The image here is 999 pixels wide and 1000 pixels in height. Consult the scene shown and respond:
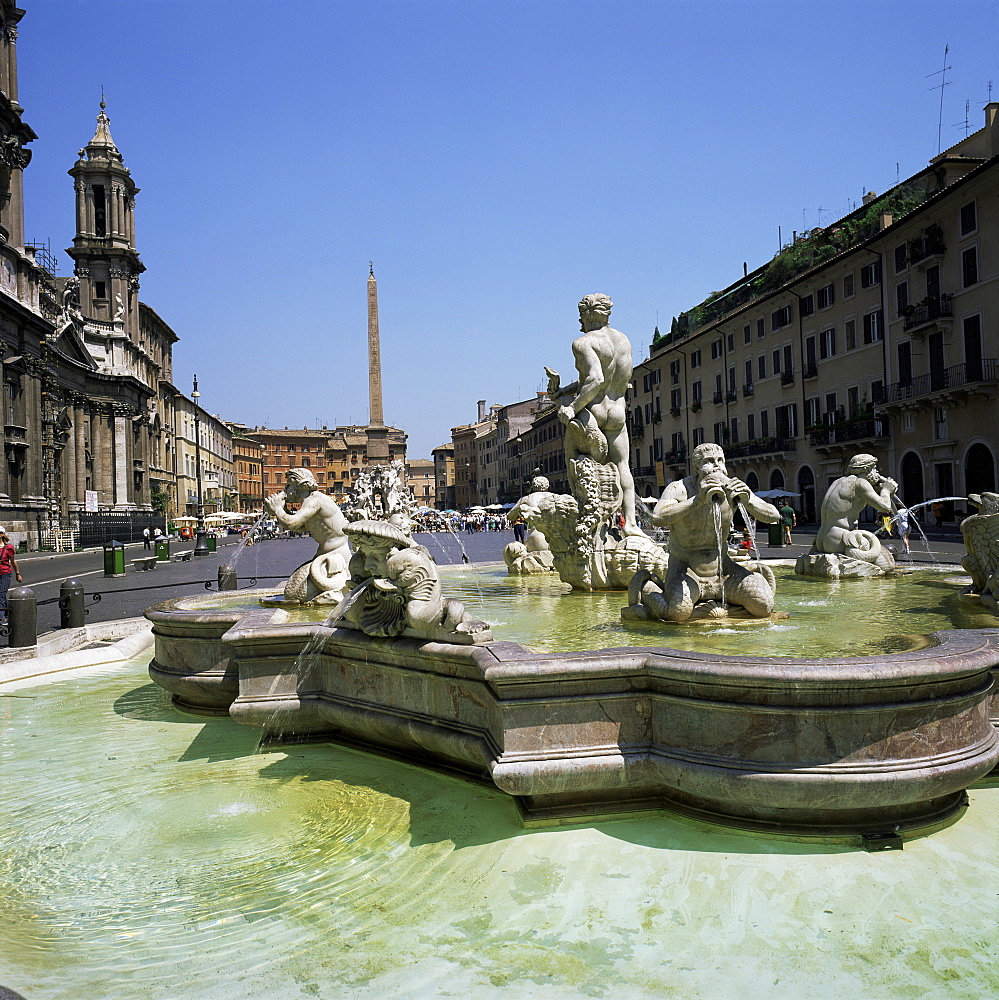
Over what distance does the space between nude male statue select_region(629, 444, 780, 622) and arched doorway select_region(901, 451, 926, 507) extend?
2920 centimetres

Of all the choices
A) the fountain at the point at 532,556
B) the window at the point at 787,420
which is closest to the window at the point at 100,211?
the window at the point at 787,420

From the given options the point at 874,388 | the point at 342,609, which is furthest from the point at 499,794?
the point at 874,388

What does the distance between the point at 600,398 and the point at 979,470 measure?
81.2 feet

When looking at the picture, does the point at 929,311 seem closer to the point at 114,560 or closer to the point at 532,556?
the point at 532,556

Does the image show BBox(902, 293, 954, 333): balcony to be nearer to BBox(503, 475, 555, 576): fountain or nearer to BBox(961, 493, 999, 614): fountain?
BBox(503, 475, 555, 576): fountain

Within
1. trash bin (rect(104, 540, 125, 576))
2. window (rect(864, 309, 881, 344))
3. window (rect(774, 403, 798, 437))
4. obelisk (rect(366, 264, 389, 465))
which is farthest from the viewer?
obelisk (rect(366, 264, 389, 465))

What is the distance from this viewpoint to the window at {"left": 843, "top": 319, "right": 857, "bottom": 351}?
36.0 meters

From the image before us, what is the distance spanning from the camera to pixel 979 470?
28.8 m

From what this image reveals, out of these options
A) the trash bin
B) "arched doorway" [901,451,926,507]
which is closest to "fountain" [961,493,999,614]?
the trash bin

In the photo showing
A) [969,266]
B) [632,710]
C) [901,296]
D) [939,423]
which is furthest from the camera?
[901,296]

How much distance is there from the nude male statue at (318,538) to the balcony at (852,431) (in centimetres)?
3101

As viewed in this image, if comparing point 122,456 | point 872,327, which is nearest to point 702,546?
point 872,327

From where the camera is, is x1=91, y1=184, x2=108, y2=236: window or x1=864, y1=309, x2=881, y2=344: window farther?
x1=91, y1=184, x2=108, y2=236: window

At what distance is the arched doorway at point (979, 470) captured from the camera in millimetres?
28178
